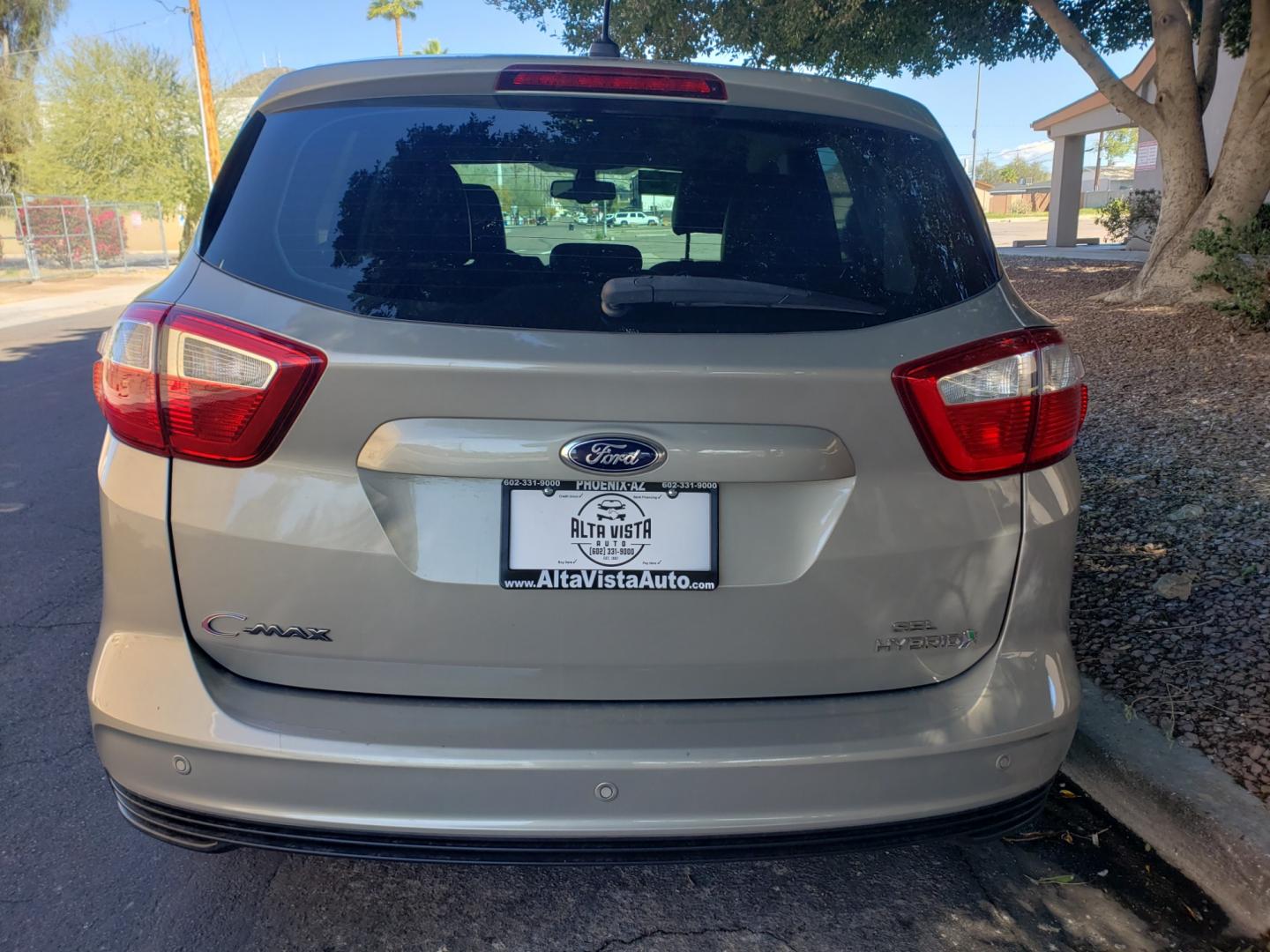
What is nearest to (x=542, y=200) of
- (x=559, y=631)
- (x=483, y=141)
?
(x=483, y=141)

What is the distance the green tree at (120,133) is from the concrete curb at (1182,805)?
31377 mm

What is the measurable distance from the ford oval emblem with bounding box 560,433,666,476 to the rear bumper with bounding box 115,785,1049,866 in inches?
27.0

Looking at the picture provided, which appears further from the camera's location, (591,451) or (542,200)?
(542,200)

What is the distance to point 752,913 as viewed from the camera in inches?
93.7

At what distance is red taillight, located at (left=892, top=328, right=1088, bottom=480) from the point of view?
6.07 feet

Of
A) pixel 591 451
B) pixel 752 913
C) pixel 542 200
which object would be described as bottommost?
pixel 752 913

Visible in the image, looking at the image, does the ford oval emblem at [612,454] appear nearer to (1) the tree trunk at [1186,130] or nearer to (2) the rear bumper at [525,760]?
(2) the rear bumper at [525,760]

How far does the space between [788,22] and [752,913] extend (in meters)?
11.5

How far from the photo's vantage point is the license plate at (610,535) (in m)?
1.79

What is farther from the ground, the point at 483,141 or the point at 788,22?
the point at 788,22

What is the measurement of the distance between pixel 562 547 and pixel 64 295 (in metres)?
22.9

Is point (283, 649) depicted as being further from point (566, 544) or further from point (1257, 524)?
point (1257, 524)

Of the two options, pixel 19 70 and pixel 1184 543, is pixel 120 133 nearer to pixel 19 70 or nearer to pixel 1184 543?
pixel 19 70

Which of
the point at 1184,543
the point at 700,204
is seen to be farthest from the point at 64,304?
the point at 700,204
